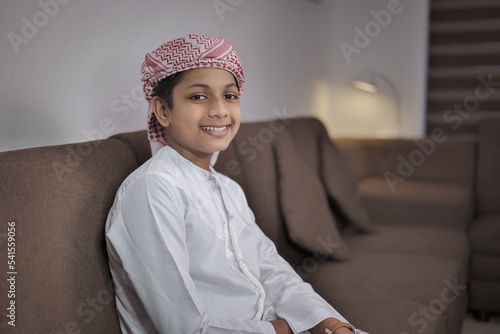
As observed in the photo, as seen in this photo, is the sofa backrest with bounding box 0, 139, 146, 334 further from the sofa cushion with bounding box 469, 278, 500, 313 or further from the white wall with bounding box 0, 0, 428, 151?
the sofa cushion with bounding box 469, 278, 500, 313

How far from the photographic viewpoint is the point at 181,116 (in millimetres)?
1248

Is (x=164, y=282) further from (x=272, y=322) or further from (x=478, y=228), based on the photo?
(x=478, y=228)

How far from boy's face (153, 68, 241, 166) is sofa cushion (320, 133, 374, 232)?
1186 millimetres

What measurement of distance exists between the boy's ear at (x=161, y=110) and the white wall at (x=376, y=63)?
8.46 feet

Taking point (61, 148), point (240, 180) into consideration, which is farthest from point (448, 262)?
point (61, 148)

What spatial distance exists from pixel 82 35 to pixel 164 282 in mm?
827

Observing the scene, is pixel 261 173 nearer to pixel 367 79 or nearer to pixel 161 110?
pixel 161 110

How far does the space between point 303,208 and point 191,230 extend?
3.03ft

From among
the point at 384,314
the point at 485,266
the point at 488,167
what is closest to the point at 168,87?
the point at 384,314

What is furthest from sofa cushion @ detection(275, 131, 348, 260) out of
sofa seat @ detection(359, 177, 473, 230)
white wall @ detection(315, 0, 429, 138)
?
white wall @ detection(315, 0, 429, 138)

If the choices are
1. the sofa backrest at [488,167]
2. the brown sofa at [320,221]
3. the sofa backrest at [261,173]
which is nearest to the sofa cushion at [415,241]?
the brown sofa at [320,221]

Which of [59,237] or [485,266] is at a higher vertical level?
[59,237]

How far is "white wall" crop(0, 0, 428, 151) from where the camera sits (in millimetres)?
1312

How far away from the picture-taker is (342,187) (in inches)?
94.5
